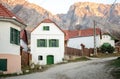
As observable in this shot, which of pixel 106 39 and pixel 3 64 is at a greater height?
pixel 106 39

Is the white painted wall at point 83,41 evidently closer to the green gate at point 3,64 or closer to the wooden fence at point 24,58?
the wooden fence at point 24,58

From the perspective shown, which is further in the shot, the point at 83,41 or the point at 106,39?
the point at 83,41

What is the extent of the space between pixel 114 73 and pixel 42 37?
37.6 metres

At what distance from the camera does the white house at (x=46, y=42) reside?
63.9 m

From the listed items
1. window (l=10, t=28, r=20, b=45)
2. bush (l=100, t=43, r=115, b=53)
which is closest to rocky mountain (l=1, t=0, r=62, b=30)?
bush (l=100, t=43, r=115, b=53)

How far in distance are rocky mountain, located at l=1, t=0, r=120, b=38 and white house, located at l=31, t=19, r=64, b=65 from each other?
5993cm

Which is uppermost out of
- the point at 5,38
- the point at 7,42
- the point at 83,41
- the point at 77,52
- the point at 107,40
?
the point at 107,40

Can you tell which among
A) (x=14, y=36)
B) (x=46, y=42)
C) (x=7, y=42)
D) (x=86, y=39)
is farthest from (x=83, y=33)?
(x=7, y=42)

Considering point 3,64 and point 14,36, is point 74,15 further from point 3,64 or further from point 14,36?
point 3,64

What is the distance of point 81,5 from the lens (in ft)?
618

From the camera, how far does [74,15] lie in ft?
594

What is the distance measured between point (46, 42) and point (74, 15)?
387 feet

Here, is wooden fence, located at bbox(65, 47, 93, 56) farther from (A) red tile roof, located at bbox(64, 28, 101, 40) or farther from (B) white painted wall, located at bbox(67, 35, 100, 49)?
(A) red tile roof, located at bbox(64, 28, 101, 40)

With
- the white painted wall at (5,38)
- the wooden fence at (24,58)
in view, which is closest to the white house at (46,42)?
the wooden fence at (24,58)
